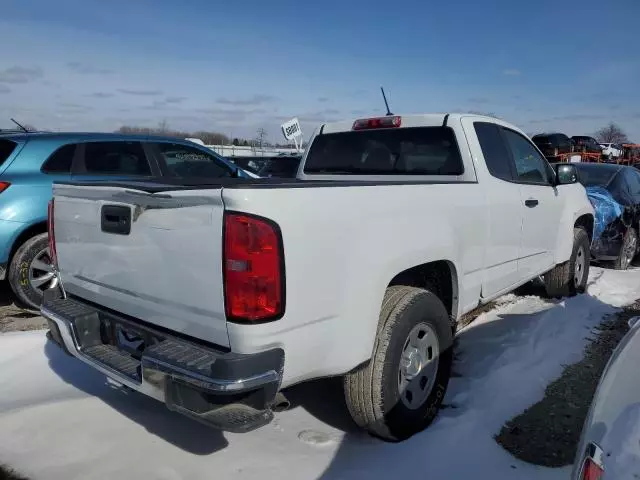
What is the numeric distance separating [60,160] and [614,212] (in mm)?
7363

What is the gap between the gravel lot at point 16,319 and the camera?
15.8 ft

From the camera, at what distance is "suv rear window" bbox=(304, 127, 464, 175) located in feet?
13.0

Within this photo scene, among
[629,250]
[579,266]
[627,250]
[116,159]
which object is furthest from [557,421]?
[629,250]

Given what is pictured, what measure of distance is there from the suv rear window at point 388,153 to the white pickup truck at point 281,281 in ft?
0.10

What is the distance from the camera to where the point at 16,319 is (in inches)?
200

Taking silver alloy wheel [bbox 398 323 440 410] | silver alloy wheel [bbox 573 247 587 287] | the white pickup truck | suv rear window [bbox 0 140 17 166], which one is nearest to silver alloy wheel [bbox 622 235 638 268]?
silver alloy wheel [bbox 573 247 587 287]

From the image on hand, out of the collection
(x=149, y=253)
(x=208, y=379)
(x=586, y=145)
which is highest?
(x=586, y=145)

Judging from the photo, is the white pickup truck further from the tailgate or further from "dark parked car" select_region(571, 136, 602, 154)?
"dark parked car" select_region(571, 136, 602, 154)

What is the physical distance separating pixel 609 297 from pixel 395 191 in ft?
15.6

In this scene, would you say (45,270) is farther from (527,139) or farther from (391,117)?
(527,139)

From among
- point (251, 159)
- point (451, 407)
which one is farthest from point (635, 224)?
point (251, 159)

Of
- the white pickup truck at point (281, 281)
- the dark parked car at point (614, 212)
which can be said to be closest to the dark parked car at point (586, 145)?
the dark parked car at point (614, 212)

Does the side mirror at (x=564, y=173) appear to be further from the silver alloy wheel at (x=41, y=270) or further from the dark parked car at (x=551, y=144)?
the dark parked car at (x=551, y=144)

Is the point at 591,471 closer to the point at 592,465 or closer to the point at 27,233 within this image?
the point at 592,465
